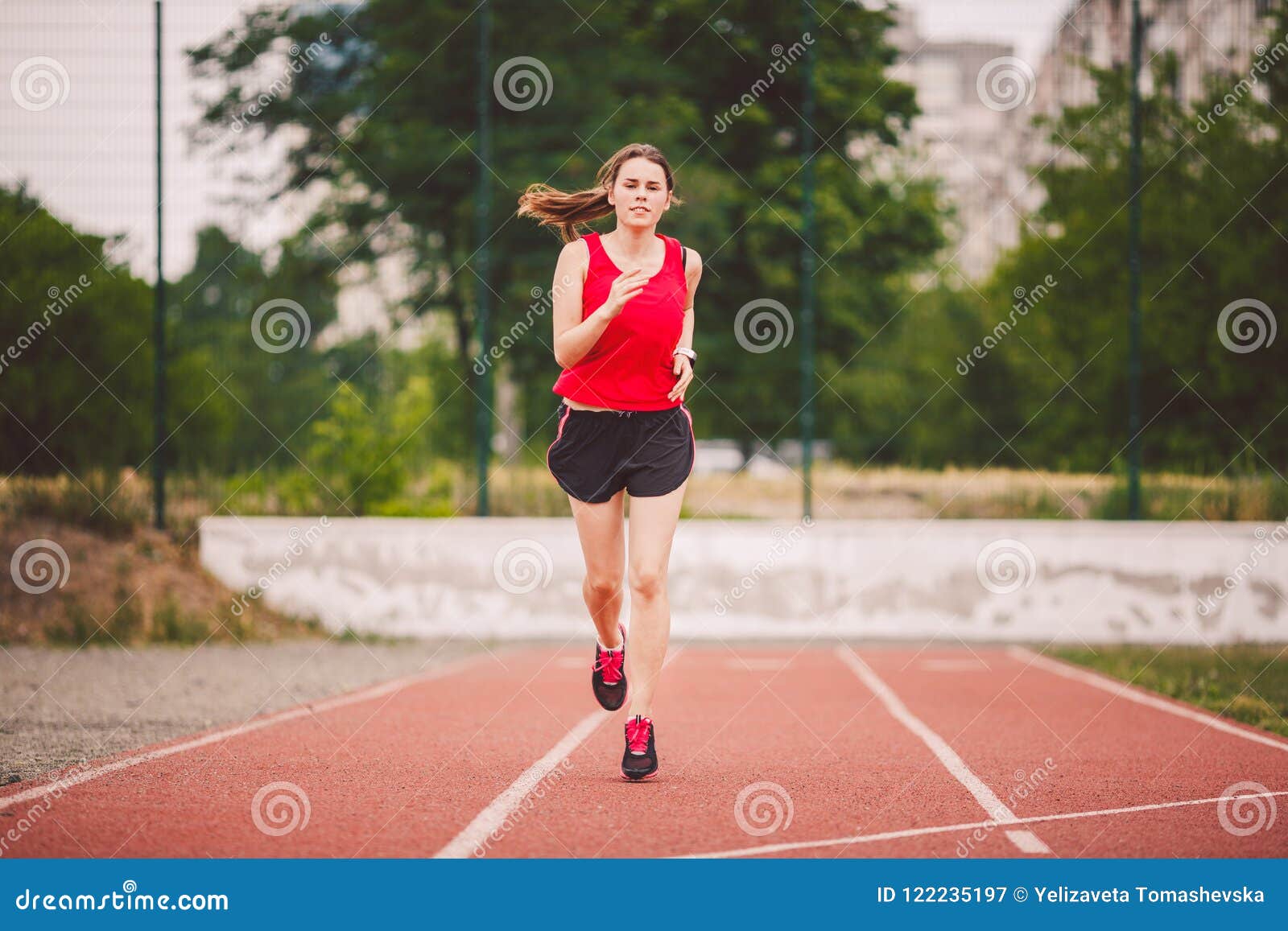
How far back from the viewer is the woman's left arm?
534 centimetres

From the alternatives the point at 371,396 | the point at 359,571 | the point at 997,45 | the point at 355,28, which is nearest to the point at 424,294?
the point at 371,396

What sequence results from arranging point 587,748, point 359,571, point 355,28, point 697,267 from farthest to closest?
point 355,28, point 359,571, point 587,748, point 697,267

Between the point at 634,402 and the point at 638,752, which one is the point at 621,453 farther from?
the point at 638,752

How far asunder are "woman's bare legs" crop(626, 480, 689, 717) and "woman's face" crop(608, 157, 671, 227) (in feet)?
3.67

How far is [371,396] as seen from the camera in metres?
13.9

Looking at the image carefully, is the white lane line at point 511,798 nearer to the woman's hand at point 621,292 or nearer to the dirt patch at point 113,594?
the woman's hand at point 621,292

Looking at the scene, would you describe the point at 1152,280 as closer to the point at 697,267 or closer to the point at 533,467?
the point at 533,467

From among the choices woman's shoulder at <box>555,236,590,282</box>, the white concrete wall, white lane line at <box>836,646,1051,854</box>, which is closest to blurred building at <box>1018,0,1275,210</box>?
the white concrete wall

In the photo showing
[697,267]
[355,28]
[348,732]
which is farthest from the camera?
[355,28]

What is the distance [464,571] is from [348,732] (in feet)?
21.6

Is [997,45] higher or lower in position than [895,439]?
higher

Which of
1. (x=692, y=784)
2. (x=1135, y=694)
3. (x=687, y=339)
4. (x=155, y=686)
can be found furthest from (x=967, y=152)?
(x=692, y=784)

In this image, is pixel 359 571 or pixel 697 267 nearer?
pixel 697 267

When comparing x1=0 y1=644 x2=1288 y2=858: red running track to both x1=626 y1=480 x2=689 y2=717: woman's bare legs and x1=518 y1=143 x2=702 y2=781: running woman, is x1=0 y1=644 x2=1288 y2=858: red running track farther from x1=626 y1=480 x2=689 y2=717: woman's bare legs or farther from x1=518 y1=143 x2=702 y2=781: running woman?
x1=518 y1=143 x2=702 y2=781: running woman
